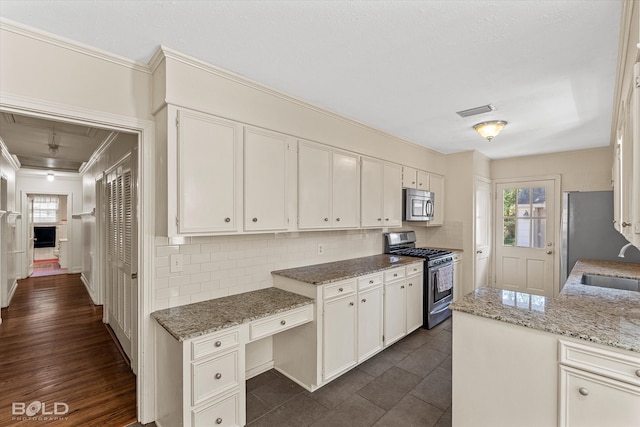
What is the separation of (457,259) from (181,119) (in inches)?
164

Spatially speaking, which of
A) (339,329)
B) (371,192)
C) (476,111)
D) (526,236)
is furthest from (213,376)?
(526,236)

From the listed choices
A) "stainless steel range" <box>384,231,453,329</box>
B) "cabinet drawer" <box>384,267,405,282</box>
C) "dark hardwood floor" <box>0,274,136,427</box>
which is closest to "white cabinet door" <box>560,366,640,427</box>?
"cabinet drawer" <box>384,267,405,282</box>

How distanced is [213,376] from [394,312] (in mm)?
2084

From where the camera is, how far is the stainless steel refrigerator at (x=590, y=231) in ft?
11.5

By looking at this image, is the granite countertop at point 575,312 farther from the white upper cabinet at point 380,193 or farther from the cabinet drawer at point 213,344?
the white upper cabinet at point 380,193

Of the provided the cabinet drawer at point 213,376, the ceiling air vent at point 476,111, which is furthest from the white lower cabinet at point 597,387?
the ceiling air vent at point 476,111

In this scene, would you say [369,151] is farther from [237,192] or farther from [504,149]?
[504,149]

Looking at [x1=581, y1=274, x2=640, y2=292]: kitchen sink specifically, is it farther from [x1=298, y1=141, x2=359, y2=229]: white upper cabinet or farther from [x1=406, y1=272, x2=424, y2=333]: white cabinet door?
[x1=298, y1=141, x2=359, y2=229]: white upper cabinet

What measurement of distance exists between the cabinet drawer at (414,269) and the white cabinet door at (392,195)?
57 centimetres

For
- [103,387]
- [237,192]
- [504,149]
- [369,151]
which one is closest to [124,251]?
[103,387]

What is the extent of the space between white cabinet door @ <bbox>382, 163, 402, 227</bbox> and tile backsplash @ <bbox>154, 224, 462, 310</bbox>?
681 millimetres

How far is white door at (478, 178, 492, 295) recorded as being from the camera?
192 inches

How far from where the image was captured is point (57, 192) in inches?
287

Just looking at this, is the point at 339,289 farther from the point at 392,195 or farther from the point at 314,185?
the point at 392,195
